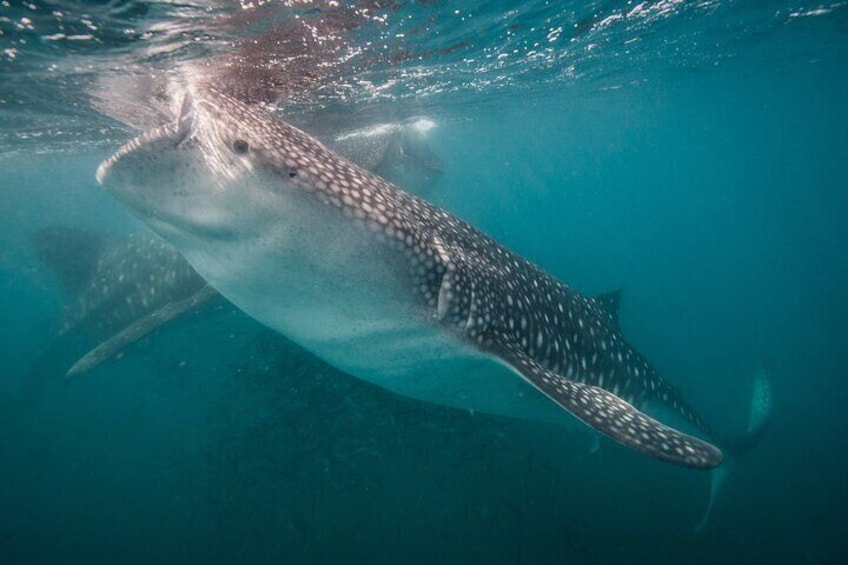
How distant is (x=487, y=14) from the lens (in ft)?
31.6

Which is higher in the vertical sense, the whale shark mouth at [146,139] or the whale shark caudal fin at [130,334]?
the whale shark mouth at [146,139]

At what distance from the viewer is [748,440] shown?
28.4ft

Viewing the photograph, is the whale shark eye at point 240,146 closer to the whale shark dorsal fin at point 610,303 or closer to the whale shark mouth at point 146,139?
the whale shark mouth at point 146,139

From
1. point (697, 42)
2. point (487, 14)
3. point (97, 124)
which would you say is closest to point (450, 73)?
point (487, 14)

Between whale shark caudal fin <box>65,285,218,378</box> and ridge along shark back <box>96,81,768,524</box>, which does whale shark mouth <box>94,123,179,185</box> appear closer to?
ridge along shark back <box>96,81,768,524</box>

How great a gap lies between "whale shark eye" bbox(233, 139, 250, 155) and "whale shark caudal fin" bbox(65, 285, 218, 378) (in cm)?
539

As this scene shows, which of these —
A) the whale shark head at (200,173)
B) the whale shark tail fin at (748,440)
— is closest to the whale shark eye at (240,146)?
the whale shark head at (200,173)

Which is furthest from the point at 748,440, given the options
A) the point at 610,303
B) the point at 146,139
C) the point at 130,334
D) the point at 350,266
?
the point at 130,334

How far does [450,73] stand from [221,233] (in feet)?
43.1

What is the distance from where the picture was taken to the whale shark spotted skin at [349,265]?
9.36 feet

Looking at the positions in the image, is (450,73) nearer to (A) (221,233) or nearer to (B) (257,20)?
(B) (257,20)

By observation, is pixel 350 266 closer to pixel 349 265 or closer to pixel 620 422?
pixel 349 265

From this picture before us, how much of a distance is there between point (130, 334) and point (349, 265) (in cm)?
597

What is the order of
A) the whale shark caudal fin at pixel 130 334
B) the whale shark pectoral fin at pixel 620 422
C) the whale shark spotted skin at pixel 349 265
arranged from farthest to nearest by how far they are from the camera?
the whale shark caudal fin at pixel 130 334
the whale shark pectoral fin at pixel 620 422
the whale shark spotted skin at pixel 349 265
